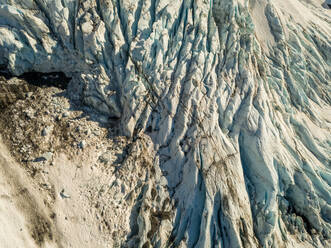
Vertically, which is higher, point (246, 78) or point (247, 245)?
point (246, 78)

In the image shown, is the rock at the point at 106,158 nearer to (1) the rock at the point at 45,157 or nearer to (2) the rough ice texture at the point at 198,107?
(2) the rough ice texture at the point at 198,107

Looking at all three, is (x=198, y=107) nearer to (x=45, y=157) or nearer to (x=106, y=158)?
(x=106, y=158)

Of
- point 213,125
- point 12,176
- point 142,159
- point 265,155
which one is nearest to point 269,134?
point 265,155

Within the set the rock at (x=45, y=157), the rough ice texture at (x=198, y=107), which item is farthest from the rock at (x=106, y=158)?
the rock at (x=45, y=157)

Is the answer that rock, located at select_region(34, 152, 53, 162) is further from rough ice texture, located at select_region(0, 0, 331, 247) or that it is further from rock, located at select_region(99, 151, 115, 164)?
rough ice texture, located at select_region(0, 0, 331, 247)

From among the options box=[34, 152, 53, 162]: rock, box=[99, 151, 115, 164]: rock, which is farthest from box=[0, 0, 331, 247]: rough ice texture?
box=[34, 152, 53, 162]: rock

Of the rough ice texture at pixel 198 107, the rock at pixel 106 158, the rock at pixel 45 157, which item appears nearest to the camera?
the rough ice texture at pixel 198 107

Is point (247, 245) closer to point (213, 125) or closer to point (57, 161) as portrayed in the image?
point (213, 125)

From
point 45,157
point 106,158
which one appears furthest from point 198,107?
point 45,157
